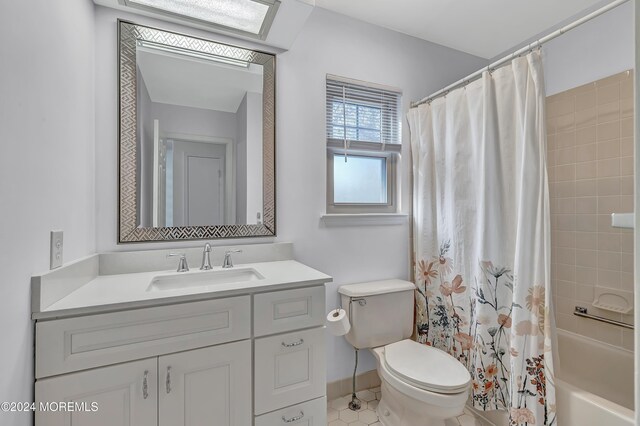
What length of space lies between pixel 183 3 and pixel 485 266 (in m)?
1.99

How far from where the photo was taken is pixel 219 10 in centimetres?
141

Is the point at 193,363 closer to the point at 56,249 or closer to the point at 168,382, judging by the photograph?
the point at 168,382

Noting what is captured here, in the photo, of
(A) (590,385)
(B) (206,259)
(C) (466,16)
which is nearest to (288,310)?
(B) (206,259)

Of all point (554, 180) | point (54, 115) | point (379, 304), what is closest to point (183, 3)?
point (54, 115)

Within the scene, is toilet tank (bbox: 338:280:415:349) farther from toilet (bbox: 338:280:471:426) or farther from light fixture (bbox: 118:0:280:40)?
light fixture (bbox: 118:0:280:40)

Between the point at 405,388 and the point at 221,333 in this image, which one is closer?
the point at 221,333

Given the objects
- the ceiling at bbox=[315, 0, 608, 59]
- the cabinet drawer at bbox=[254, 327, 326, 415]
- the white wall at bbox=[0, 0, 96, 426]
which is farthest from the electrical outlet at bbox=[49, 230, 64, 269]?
the ceiling at bbox=[315, 0, 608, 59]

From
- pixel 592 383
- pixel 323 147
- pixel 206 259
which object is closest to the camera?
pixel 206 259

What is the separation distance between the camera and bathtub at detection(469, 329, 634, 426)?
1.22 m

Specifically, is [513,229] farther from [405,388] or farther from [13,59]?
[13,59]

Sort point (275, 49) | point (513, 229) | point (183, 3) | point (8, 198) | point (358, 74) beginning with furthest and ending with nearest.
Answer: point (358, 74)
point (275, 49)
point (513, 229)
point (183, 3)
point (8, 198)

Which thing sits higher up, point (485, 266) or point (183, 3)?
point (183, 3)

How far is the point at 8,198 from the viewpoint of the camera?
77 cm

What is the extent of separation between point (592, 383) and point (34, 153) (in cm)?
286
